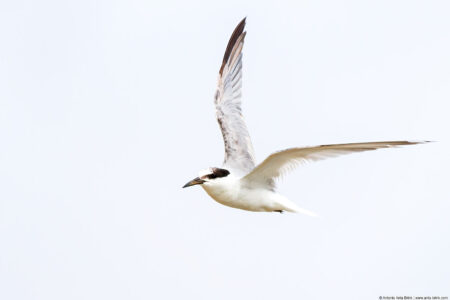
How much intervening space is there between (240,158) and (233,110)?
4.55 feet

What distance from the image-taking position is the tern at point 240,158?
10.8 metres

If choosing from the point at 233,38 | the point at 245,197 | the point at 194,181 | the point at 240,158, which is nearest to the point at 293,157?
the point at 245,197

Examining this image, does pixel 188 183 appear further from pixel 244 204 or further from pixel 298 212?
pixel 298 212

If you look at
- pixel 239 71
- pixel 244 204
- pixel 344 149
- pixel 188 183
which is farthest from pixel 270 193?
→ pixel 239 71

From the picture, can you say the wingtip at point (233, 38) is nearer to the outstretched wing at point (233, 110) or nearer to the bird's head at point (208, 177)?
the outstretched wing at point (233, 110)

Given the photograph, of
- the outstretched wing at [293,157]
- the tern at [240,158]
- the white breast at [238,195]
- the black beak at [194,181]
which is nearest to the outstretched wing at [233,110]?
the tern at [240,158]

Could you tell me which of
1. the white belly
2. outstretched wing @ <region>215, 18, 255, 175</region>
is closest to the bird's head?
the white belly

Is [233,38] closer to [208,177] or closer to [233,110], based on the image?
[233,110]

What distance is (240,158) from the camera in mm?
13453

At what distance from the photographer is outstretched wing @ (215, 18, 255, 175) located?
529 inches

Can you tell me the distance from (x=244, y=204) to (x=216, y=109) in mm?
2840

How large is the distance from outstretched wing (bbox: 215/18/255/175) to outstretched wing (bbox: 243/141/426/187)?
1.01m

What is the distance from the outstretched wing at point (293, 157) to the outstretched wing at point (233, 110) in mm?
1011

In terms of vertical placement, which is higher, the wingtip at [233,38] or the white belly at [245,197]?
the wingtip at [233,38]
